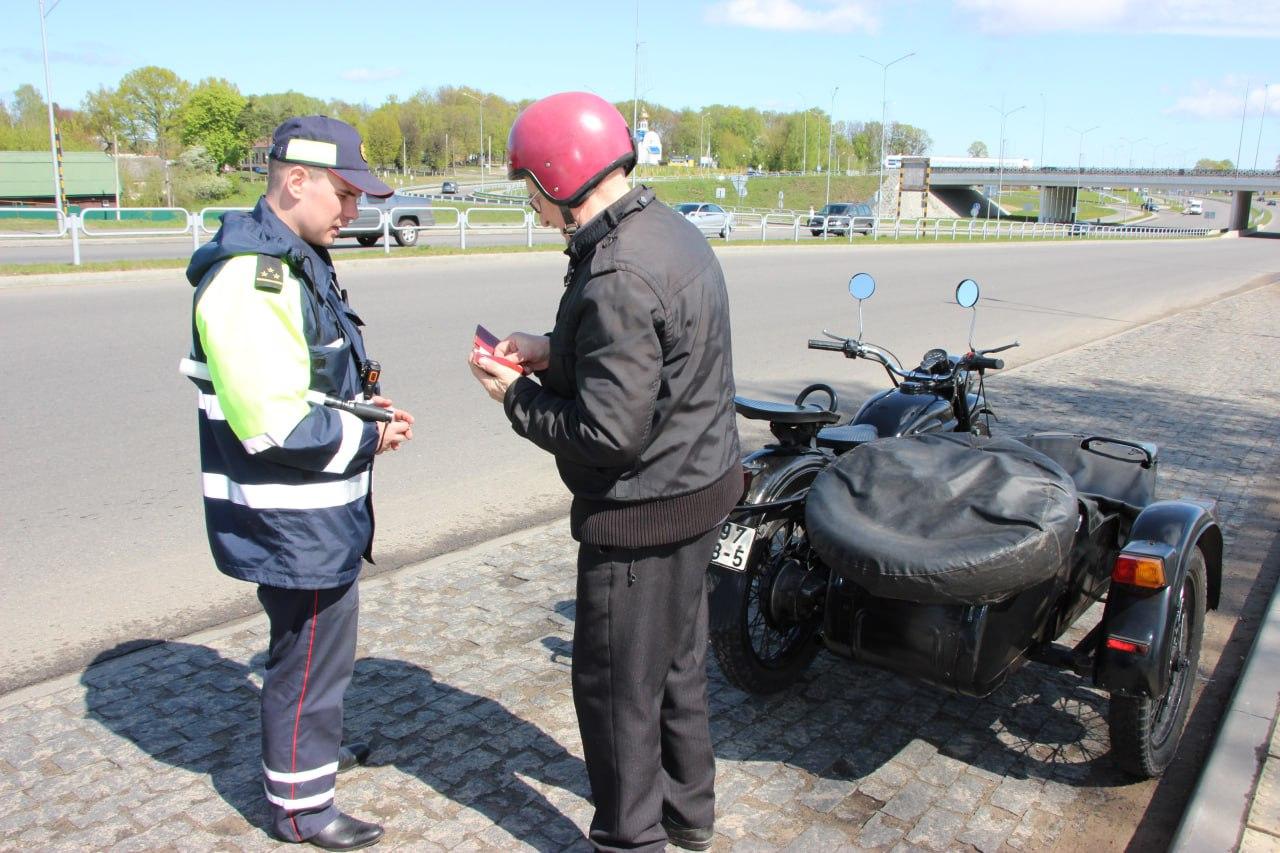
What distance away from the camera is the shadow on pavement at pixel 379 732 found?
3100 mm

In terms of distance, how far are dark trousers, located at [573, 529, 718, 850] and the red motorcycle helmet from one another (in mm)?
866

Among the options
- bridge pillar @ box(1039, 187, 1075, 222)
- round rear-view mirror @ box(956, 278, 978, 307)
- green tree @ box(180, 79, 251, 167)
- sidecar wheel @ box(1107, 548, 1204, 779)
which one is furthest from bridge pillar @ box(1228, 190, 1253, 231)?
sidecar wheel @ box(1107, 548, 1204, 779)

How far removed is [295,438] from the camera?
2.49 metres

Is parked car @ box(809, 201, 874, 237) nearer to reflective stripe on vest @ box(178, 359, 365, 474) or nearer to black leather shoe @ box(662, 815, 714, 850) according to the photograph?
black leather shoe @ box(662, 815, 714, 850)

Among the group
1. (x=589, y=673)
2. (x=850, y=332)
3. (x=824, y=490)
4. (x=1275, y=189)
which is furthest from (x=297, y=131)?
(x=1275, y=189)

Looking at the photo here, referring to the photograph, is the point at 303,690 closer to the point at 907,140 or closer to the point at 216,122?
the point at 216,122

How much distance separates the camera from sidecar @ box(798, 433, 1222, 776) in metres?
2.86

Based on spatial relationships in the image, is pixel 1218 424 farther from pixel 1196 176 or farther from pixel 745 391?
pixel 1196 176

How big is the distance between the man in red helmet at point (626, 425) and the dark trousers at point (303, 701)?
0.71 metres

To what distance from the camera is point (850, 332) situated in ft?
44.2

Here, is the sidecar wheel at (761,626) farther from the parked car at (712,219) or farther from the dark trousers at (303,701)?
the parked car at (712,219)

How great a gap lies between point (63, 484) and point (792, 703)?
14.5 feet

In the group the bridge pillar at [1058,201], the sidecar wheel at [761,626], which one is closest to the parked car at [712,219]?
the sidecar wheel at [761,626]

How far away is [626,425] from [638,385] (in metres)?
0.09
